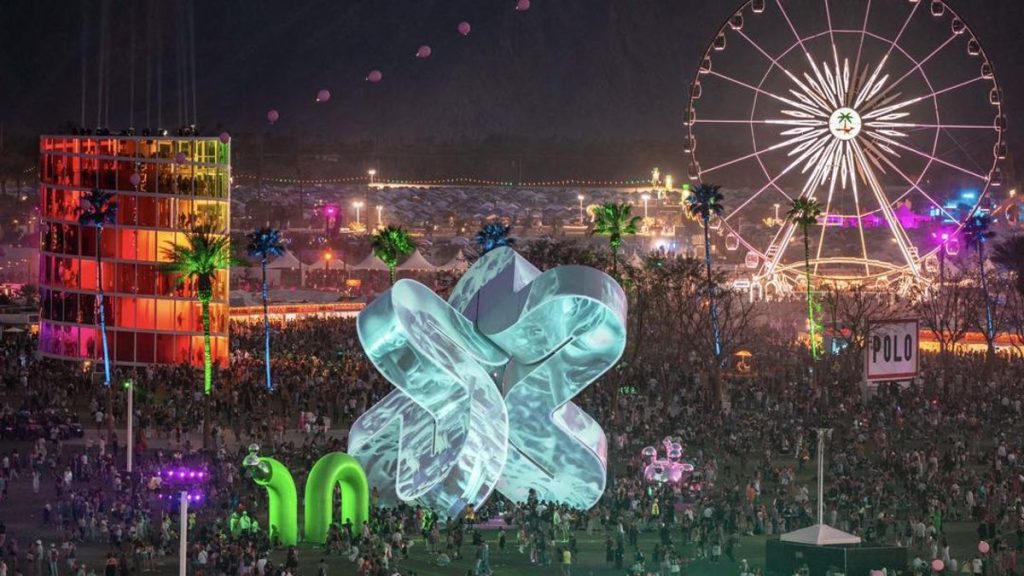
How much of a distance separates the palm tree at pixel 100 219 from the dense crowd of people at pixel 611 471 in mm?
1551

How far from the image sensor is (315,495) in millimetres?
39594

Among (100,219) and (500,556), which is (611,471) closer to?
(500,556)

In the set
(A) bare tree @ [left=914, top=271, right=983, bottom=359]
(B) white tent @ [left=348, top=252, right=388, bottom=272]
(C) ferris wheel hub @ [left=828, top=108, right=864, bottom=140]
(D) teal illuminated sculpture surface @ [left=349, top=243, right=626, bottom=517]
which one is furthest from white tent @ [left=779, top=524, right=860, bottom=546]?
(B) white tent @ [left=348, top=252, right=388, bottom=272]

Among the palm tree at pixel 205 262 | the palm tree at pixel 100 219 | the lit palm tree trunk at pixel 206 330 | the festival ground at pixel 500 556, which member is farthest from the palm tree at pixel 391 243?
the festival ground at pixel 500 556

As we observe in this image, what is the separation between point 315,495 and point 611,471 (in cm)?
1041

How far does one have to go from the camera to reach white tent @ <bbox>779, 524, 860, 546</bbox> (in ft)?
114

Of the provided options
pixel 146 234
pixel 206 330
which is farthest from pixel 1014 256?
pixel 206 330

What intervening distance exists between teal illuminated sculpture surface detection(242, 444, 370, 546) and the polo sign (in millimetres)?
19626

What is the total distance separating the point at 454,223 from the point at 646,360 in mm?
97957

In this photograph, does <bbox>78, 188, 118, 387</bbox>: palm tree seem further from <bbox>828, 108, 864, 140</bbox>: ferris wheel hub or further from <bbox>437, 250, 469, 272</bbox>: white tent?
<bbox>437, 250, 469, 272</bbox>: white tent

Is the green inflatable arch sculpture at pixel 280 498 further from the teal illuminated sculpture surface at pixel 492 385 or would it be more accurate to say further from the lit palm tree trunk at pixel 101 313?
the lit palm tree trunk at pixel 101 313

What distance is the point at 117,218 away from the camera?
220 ft

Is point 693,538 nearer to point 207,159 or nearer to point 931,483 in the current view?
point 931,483

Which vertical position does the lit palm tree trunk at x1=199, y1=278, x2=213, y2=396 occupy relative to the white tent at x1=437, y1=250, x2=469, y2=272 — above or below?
below
